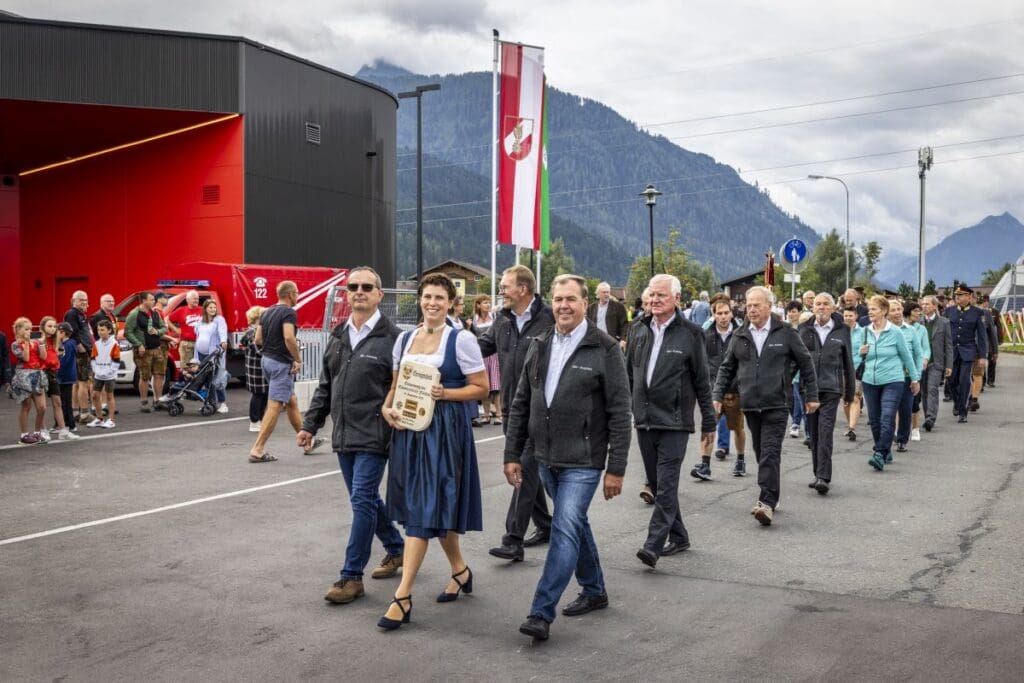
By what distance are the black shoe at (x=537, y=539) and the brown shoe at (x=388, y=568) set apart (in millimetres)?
1138

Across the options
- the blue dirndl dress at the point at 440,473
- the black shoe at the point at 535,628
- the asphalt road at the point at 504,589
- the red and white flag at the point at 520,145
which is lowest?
the asphalt road at the point at 504,589

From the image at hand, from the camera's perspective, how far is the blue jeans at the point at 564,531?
5043mm

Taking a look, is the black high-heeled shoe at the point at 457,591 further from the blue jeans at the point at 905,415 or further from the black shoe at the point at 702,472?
the blue jeans at the point at 905,415

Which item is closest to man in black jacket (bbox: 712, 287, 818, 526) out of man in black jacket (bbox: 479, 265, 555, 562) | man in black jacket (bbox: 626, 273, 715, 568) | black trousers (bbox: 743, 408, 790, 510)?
black trousers (bbox: 743, 408, 790, 510)

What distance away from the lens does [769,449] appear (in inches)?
315

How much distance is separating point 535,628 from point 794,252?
62.6 feet

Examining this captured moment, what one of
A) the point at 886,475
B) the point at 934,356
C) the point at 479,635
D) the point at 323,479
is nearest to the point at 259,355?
the point at 323,479

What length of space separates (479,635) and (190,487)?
526cm

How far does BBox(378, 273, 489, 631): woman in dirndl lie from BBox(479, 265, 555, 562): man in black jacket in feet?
3.76

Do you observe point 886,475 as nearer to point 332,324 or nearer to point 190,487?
point 190,487

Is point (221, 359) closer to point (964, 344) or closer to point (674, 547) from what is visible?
point (674, 547)

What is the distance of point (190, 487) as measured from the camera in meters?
9.52

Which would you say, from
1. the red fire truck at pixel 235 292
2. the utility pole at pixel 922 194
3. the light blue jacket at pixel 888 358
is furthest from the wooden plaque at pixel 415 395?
the utility pole at pixel 922 194

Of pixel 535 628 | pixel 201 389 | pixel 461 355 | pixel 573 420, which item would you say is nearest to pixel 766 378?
pixel 573 420
